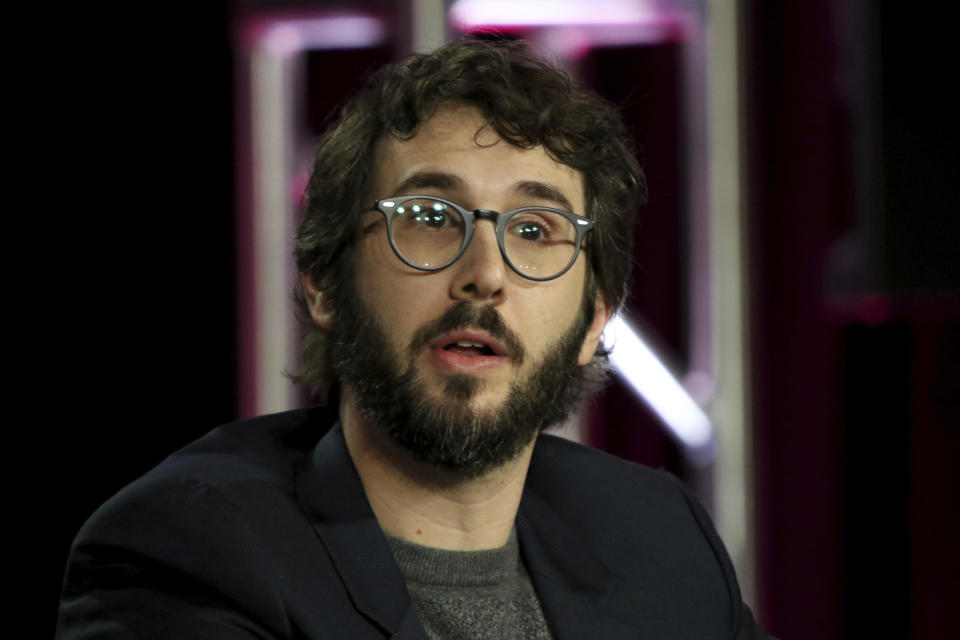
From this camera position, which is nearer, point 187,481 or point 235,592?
point 235,592

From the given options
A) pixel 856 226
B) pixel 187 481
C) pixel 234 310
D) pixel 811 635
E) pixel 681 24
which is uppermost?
pixel 681 24

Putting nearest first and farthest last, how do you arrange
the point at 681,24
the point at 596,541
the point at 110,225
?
the point at 596,541 < the point at 110,225 < the point at 681,24

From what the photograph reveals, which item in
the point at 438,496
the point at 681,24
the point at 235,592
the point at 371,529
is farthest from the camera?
the point at 681,24

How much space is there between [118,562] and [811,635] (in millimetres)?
2190

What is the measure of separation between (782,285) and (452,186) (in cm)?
151

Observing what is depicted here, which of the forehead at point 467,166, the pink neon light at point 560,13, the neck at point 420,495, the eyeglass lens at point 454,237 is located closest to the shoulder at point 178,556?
the neck at point 420,495

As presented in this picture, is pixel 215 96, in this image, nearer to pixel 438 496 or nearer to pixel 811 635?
pixel 438 496

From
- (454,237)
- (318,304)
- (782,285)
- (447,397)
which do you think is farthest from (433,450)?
(782,285)

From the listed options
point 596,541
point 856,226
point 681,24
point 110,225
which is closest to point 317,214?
point 596,541

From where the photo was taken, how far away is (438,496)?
1.67 m

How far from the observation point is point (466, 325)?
157 cm

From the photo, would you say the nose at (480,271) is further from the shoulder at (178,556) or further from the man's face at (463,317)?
the shoulder at (178,556)

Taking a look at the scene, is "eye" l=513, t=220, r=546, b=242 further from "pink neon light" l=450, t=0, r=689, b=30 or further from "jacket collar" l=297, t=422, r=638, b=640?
"pink neon light" l=450, t=0, r=689, b=30

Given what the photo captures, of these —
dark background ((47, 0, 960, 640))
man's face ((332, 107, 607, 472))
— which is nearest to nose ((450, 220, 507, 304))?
man's face ((332, 107, 607, 472))
